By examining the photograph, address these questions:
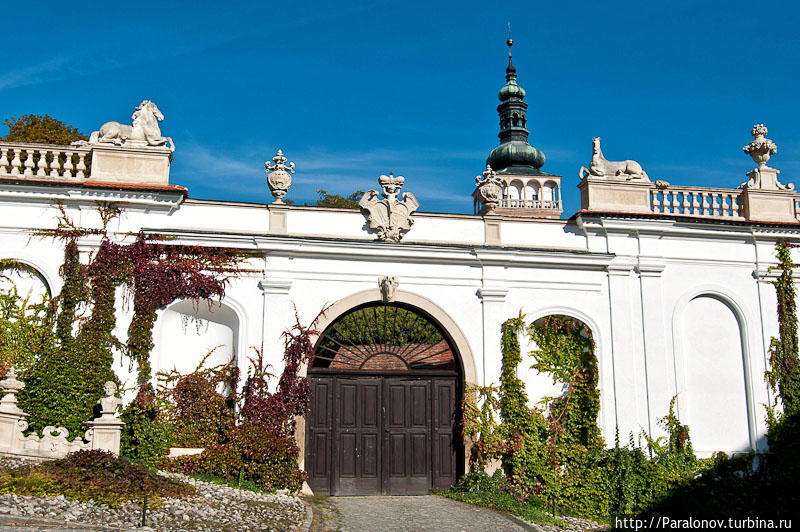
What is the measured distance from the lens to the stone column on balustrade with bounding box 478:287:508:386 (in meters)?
14.9

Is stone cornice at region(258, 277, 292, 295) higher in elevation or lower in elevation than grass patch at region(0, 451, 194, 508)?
higher

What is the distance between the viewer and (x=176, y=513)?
10.2 meters

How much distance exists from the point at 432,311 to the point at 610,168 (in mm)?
5205

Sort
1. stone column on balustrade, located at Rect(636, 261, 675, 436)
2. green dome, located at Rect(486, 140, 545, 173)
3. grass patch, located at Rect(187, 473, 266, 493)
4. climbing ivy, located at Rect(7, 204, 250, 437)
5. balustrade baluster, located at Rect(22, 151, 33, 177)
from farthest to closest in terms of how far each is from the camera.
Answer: green dome, located at Rect(486, 140, 545, 173)
stone column on balustrade, located at Rect(636, 261, 675, 436)
balustrade baluster, located at Rect(22, 151, 33, 177)
climbing ivy, located at Rect(7, 204, 250, 437)
grass patch, located at Rect(187, 473, 266, 493)

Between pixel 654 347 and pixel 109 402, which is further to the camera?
pixel 654 347

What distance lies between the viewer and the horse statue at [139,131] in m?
14.6

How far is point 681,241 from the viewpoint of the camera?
A: 16.4 m

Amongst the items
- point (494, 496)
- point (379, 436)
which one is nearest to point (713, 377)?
point (494, 496)

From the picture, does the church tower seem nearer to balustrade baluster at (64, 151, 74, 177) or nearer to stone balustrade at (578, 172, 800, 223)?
stone balustrade at (578, 172, 800, 223)

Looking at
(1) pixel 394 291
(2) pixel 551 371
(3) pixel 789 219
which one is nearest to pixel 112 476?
(1) pixel 394 291

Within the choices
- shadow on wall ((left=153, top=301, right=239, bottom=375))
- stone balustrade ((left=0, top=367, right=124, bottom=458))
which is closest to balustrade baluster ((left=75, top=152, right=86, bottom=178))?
shadow on wall ((left=153, top=301, right=239, bottom=375))

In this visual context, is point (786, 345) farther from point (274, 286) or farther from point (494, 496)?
point (274, 286)

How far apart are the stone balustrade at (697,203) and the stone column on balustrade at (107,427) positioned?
11.6 metres

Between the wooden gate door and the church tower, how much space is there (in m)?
36.2
